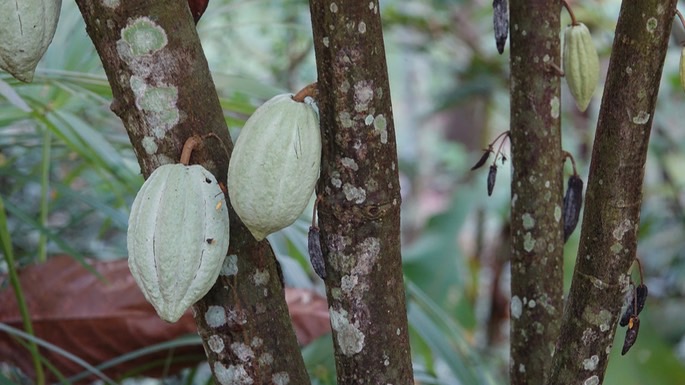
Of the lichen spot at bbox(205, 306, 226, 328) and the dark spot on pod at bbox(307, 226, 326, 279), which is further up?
the dark spot on pod at bbox(307, 226, 326, 279)

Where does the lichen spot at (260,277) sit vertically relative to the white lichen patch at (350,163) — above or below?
below

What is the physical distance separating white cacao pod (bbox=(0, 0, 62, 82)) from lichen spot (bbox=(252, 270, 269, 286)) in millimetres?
229

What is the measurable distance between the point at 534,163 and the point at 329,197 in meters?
0.26

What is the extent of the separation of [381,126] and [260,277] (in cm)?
15

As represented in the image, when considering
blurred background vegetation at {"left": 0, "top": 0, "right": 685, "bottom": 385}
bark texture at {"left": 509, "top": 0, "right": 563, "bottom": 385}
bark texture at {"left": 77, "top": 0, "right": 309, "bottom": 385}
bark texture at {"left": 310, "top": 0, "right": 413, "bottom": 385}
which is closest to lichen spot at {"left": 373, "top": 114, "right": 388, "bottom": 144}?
bark texture at {"left": 310, "top": 0, "right": 413, "bottom": 385}

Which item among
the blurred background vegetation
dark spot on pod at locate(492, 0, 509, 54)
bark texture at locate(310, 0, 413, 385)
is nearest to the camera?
bark texture at locate(310, 0, 413, 385)

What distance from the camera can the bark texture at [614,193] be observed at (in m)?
0.55

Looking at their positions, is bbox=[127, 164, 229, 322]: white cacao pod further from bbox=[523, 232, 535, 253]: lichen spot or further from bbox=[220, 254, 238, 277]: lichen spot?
bbox=[523, 232, 535, 253]: lichen spot

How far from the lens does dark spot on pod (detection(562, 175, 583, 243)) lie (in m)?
0.74

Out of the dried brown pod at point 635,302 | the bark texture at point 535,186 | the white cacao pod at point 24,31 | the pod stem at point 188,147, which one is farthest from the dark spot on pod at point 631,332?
the white cacao pod at point 24,31

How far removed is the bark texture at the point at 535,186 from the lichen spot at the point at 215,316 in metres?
0.32

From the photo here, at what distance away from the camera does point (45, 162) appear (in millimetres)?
1070

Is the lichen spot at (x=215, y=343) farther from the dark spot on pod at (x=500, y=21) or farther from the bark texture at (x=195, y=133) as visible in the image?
the dark spot on pod at (x=500, y=21)

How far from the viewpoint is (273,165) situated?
0.55 m
